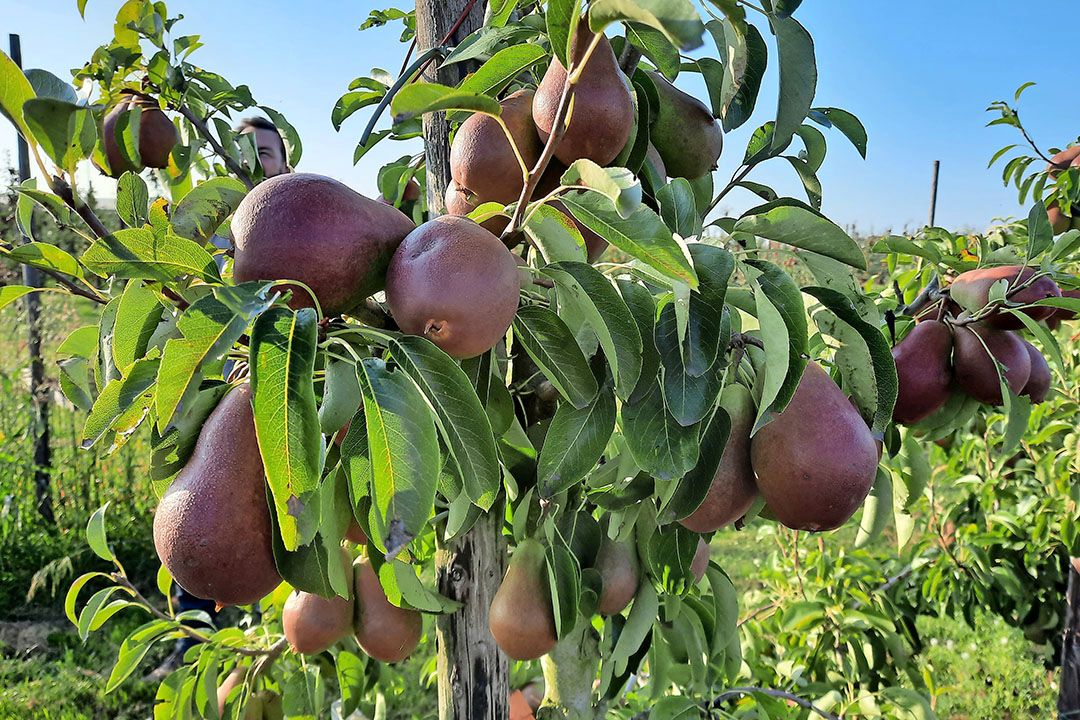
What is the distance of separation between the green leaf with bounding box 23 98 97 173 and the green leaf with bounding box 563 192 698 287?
292 millimetres

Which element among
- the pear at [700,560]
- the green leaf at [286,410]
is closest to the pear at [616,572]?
the pear at [700,560]

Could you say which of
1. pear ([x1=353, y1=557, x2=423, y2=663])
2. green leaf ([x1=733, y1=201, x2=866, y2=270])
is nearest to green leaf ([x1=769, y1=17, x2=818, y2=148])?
green leaf ([x1=733, y1=201, x2=866, y2=270])

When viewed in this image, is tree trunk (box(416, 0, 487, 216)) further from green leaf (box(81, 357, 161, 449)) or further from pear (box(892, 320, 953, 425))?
pear (box(892, 320, 953, 425))

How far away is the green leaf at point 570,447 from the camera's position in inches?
23.6

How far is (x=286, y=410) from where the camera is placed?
16.3 inches

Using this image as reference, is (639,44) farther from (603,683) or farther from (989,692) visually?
(989,692)

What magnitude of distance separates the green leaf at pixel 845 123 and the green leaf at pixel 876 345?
0.29m

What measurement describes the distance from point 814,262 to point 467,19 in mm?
492

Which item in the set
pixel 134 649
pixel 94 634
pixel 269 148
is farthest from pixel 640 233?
pixel 94 634

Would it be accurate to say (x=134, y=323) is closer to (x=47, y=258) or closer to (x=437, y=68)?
(x=47, y=258)

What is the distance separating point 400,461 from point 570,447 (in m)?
0.19

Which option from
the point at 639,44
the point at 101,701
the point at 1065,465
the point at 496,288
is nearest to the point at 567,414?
the point at 496,288

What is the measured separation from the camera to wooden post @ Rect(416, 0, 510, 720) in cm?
88

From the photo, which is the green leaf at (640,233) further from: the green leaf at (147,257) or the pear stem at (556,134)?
the green leaf at (147,257)
